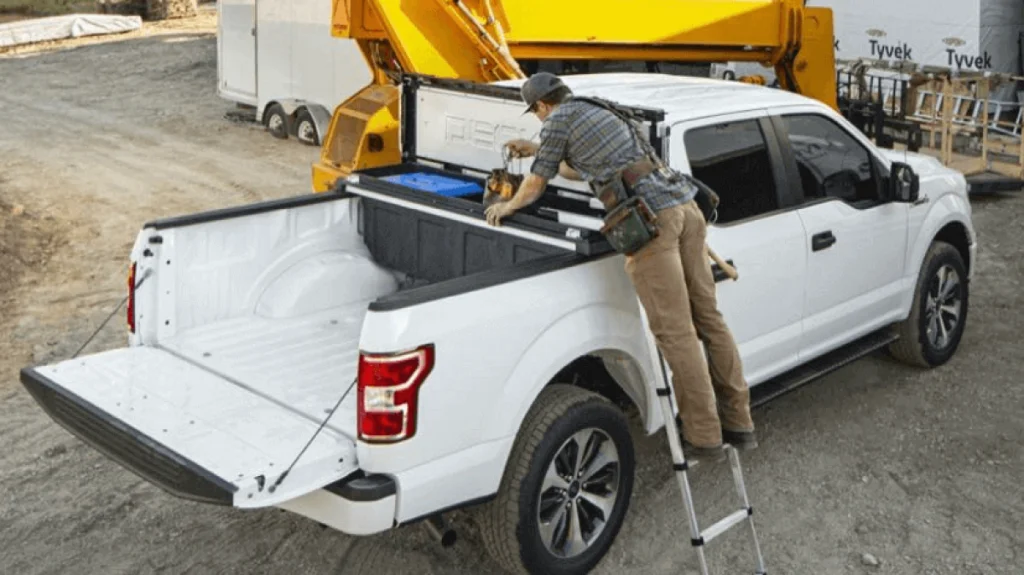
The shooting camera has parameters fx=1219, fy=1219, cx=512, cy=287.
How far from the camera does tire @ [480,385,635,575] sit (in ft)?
16.2

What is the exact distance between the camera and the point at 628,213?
16.6 feet

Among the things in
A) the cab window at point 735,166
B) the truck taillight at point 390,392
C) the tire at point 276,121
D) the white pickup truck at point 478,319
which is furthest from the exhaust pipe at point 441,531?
the tire at point 276,121

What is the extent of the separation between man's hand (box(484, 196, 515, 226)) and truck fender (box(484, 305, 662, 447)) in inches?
26.9

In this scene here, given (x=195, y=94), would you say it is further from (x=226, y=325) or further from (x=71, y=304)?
(x=226, y=325)

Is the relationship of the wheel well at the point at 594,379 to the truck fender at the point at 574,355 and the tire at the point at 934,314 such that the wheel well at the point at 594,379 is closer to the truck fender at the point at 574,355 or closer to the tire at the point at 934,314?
the truck fender at the point at 574,355

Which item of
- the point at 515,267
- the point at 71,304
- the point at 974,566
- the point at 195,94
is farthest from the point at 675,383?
the point at 195,94

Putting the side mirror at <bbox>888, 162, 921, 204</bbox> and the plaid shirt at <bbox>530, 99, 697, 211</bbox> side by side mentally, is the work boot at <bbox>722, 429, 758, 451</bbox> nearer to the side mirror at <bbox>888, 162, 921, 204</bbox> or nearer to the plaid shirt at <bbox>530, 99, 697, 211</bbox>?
the plaid shirt at <bbox>530, 99, 697, 211</bbox>

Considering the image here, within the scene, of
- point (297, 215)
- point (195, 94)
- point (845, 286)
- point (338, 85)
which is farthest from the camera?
point (195, 94)

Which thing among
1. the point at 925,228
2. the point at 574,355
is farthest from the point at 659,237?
the point at 925,228

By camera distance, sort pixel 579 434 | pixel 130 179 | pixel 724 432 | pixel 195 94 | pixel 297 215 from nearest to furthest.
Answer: pixel 579 434 → pixel 724 432 → pixel 297 215 → pixel 130 179 → pixel 195 94

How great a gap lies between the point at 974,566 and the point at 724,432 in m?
1.25

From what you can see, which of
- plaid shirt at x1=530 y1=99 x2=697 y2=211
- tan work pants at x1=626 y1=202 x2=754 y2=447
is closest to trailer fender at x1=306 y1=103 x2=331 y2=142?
plaid shirt at x1=530 y1=99 x2=697 y2=211

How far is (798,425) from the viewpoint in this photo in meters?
6.98

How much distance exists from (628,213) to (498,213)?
2.59 feet
